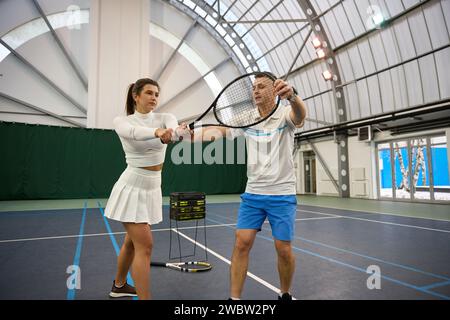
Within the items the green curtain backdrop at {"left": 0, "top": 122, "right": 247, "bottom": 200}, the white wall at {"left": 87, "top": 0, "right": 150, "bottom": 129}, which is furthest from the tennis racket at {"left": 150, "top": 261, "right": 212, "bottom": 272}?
the white wall at {"left": 87, "top": 0, "right": 150, "bottom": 129}

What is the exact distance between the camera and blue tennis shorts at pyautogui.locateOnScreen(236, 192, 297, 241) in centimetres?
208

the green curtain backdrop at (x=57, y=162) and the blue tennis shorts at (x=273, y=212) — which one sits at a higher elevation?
the green curtain backdrop at (x=57, y=162)

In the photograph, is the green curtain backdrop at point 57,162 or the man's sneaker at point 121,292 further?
the green curtain backdrop at point 57,162

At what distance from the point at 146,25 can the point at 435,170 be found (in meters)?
15.1

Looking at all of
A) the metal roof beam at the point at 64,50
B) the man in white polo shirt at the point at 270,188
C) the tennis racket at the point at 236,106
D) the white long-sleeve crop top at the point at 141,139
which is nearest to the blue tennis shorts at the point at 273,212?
the man in white polo shirt at the point at 270,188

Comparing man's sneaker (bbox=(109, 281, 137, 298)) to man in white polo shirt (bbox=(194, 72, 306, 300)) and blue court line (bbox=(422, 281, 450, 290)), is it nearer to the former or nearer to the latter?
man in white polo shirt (bbox=(194, 72, 306, 300))

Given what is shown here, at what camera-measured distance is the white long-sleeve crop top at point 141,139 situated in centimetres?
192

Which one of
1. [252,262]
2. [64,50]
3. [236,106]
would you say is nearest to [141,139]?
[236,106]

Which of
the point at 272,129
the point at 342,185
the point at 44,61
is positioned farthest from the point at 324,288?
the point at 44,61

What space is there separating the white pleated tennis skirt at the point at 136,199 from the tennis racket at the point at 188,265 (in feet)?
4.56

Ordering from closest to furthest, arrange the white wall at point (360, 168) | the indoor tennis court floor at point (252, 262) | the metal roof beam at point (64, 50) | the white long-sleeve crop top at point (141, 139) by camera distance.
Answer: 1. the white long-sleeve crop top at point (141, 139)
2. the indoor tennis court floor at point (252, 262)
3. the white wall at point (360, 168)
4. the metal roof beam at point (64, 50)

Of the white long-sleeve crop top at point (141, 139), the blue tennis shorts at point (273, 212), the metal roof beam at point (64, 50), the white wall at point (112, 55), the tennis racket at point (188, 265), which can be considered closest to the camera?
the white long-sleeve crop top at point (141, 139)

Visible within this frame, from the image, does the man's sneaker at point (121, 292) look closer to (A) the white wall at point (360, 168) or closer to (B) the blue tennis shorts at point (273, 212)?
(B) the blue tennis shorts at point (273, 212)

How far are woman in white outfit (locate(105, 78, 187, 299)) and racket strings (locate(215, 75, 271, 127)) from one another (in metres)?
0.69
